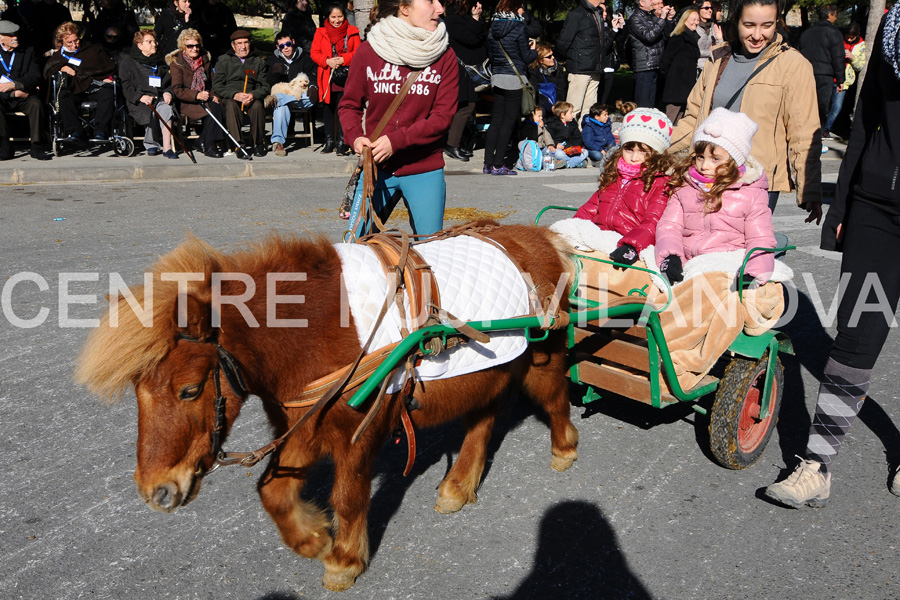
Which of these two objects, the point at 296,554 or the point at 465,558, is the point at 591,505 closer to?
the point at 465,558

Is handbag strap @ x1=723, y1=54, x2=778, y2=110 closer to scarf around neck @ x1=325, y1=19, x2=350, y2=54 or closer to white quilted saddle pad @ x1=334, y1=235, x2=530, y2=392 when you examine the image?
white quilted saddle pad @ x1=334, y1=235, x2=530, y2=392

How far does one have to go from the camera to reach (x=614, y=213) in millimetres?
4391

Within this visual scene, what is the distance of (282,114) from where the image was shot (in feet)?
43.1

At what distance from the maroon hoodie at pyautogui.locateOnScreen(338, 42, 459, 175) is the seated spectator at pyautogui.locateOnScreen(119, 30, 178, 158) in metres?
8.78

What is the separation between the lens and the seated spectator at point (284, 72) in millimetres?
13141

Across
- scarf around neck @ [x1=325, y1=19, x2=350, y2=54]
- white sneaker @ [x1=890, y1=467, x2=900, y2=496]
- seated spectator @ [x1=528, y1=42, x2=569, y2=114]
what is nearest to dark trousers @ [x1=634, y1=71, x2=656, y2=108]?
seated spectator @ [x1=528, y1=42, x2=569, y2=114]

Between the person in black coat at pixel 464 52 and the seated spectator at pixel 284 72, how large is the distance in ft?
8.56

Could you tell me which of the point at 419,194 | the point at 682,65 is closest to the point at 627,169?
the point at 419,194

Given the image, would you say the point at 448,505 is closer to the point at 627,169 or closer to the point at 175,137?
the point at 627,169

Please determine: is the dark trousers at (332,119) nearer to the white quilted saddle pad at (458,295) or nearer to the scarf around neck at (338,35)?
the scarf around neck at (338,35)

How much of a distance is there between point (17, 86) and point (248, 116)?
11.3ft

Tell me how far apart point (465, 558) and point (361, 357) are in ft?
3.49

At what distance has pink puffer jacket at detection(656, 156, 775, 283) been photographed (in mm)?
3949


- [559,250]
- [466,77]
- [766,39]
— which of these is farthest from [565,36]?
[559,250]
